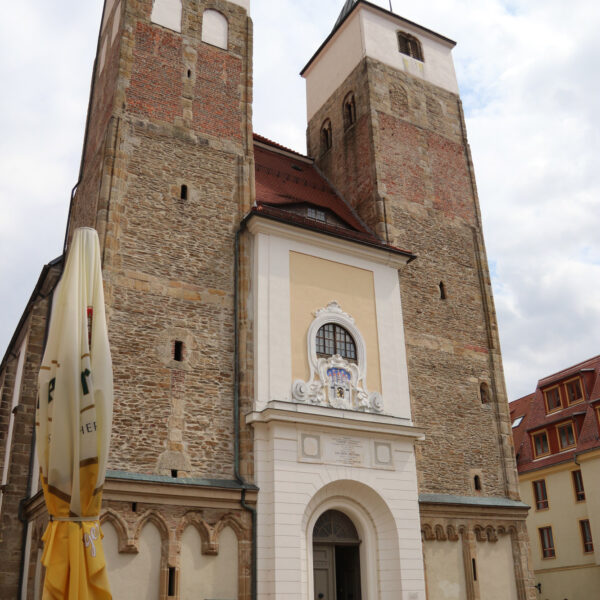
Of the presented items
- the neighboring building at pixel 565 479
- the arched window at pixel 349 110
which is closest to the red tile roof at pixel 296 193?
the arched window at pixel 349 110

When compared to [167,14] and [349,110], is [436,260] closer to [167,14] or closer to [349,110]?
[349,110]

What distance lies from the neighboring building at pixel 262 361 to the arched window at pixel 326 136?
2.88m

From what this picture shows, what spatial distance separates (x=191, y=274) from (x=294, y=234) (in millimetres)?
2892

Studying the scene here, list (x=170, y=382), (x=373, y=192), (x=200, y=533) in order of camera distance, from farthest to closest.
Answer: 1. (x=373, y=192)
2. (x=170, y=382)
3. (x=200, y=533)

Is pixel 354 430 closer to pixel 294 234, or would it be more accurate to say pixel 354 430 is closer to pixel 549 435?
pixel 294 234

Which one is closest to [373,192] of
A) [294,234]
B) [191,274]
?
[294,234]

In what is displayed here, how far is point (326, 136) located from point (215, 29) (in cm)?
652

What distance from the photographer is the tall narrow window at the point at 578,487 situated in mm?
27375

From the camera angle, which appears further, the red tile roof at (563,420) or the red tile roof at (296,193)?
the red tile roof at (563,420)

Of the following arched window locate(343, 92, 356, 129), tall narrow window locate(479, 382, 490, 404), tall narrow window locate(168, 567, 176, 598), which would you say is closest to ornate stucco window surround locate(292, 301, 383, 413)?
tall narrow window locate(479, 382, 490, 404)

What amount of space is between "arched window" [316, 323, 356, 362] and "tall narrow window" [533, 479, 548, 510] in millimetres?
16777

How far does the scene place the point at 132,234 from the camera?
1543 centimetres

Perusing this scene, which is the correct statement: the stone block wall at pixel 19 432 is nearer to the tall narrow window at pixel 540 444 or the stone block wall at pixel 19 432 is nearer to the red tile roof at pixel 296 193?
the red tile roof at pixel 296 193

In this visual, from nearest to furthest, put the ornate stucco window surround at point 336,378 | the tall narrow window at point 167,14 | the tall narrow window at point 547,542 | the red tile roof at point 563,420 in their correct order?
the ornate stucco window surround at point 336,378, the tall narrow window at point 167,14, the red tile roof at point 563,420, the tall narrow window at point 547,542
